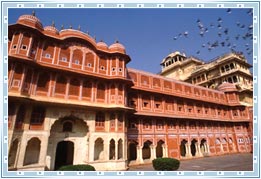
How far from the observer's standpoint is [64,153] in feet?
50.7

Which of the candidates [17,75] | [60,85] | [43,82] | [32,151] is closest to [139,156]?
[32,151]

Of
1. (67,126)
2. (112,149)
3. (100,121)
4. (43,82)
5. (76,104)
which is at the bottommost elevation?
(112,149)

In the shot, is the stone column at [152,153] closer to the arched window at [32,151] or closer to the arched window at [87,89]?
the arched window at [87,89]

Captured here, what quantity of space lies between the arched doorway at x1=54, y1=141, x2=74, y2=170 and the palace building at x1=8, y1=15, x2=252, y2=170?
3.1 inches

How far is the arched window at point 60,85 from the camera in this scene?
45.4ft

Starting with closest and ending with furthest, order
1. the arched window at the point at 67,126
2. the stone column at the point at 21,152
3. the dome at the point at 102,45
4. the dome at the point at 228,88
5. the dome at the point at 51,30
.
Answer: the stone column at the point at 21,152, the arched window at the point at 67,126, the dome at the point at 51,30, the dome at the point at 102,45, the dome at the point at 228,88

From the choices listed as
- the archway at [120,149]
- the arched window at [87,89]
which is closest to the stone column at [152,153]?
the archway at [120,149]

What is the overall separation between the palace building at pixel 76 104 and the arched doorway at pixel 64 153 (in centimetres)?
8

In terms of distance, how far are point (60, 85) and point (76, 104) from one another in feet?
6.52

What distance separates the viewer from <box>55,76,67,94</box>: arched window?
545 inches

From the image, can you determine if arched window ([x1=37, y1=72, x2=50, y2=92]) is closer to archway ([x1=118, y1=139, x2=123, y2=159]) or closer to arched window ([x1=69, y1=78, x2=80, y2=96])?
arched window ([x1=69, y1=78, x2=80, y2=96])

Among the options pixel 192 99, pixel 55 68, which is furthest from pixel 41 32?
pixel 192 99

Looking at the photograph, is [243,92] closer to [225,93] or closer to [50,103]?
[225,93]

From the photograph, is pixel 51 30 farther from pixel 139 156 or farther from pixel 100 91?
pixel 139 156
